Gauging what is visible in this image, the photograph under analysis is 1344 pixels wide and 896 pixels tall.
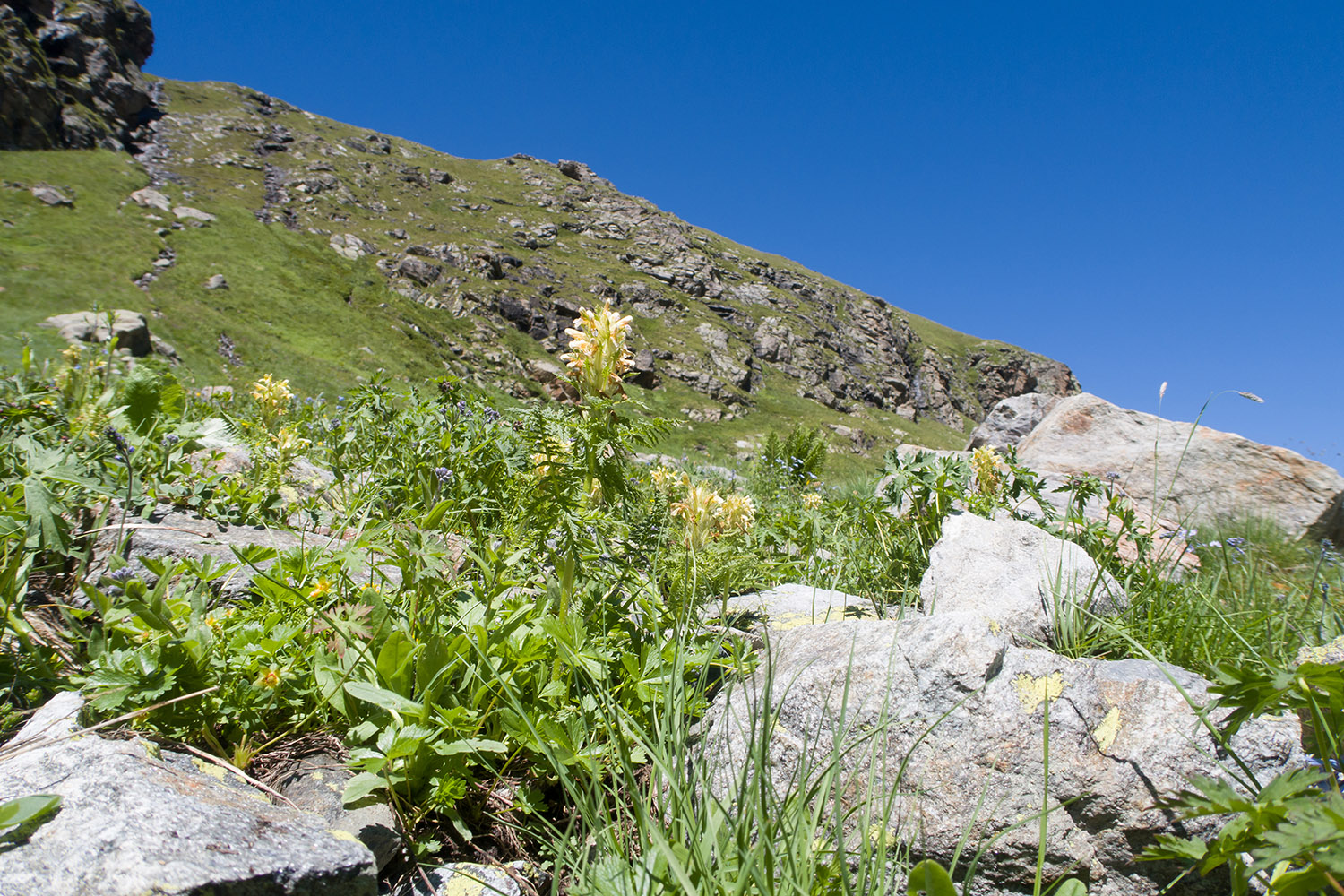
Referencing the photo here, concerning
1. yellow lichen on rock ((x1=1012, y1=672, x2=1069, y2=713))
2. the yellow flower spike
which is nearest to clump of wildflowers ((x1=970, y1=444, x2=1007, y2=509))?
yellow lichen on rock ((x1=1012, y1=672, x2=1069, y2=713))

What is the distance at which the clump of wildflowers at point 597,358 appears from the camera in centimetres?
247

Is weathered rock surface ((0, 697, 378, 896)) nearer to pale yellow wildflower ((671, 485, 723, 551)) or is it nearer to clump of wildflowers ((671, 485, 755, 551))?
clump of wildflowers ((671, 485, 755, 551))

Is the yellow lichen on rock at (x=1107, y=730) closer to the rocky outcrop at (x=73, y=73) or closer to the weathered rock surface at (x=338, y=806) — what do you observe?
the weathered rock surface at (x=338, y=806)

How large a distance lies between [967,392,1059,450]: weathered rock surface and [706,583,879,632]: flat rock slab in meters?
13.0

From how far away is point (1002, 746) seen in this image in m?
1.85

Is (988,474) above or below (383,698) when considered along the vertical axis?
above

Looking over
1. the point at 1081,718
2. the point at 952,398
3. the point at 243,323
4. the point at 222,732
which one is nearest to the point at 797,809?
the point at 1081,718

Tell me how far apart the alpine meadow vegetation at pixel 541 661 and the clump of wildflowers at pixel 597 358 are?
0.01m

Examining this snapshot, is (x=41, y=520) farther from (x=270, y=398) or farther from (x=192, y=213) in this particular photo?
(x=192, y=213)

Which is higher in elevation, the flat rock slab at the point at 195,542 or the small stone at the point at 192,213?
the small stone at the point at 192,213

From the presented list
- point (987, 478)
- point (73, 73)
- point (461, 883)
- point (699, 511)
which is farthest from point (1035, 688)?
point (73, 73)

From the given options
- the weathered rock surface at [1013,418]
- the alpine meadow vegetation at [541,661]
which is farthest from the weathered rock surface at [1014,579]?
the weathered rock surface at [1013,418]

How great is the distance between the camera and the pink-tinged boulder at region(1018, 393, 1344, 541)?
6.44 m

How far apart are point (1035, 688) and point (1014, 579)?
102 centimetres
